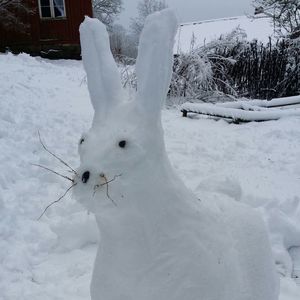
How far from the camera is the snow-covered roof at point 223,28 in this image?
61.5ft

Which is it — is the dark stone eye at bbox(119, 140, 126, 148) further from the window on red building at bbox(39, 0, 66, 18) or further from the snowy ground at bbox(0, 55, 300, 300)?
the window on red building at bbox(39, 0, 66, 18)

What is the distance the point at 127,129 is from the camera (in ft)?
4.74

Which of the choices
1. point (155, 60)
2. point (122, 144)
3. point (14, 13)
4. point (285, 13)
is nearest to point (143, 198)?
point (122, 144)

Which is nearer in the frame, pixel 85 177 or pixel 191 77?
pixel 85 177

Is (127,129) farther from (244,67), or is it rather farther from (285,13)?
(285,13)

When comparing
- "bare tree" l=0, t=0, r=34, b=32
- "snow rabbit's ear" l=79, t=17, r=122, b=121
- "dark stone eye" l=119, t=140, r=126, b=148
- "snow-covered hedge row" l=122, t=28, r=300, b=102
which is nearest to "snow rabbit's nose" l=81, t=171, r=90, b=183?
"dark stone eye" l=119, t=140, r=126, b=148

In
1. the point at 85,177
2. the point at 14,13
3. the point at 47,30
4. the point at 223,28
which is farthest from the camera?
the point at 223,28

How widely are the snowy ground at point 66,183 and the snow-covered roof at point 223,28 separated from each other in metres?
11.3

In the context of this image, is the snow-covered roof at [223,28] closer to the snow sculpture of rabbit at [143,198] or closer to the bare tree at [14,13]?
the bare tree at [14,13]

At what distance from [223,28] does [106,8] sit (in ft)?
44.1

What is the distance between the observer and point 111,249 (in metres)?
1.55

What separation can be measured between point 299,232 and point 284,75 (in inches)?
381

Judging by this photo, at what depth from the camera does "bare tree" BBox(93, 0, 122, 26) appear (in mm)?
31984

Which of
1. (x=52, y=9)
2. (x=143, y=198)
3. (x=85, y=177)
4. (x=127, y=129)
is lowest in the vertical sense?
(x=143, y=198)
